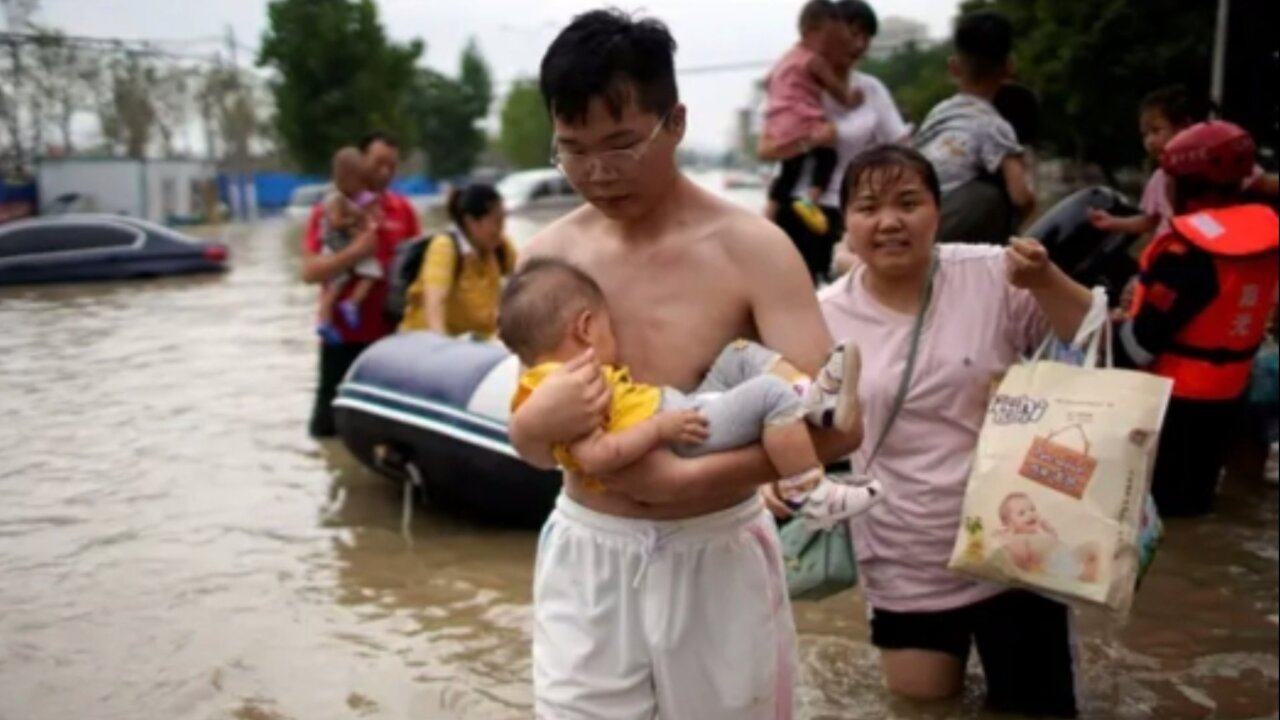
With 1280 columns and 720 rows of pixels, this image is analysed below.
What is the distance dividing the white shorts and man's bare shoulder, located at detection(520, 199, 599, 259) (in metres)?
0.52

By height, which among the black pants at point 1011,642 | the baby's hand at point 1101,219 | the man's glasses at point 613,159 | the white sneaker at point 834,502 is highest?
the man's glasses at point 613,159

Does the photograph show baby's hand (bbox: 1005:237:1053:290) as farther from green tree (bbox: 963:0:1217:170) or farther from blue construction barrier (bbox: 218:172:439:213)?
blue construction barrier (bbox: 218:172:439:213)

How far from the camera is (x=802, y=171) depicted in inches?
231

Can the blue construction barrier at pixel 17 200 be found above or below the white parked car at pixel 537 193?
above

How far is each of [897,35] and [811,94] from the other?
15.8 feet

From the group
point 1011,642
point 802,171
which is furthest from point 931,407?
point 802,171

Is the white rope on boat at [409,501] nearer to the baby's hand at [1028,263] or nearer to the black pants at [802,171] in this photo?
the black pants at [802,171]

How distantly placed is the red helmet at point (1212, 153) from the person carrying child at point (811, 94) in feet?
4.44

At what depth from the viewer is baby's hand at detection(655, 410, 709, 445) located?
236cm

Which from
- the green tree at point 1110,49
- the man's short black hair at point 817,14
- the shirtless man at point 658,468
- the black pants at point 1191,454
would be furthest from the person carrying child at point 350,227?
the shirtless man at point 658,468

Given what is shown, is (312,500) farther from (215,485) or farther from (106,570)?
(106,570)

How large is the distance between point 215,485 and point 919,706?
457 cm

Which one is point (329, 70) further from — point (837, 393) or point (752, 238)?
point (837, 393)

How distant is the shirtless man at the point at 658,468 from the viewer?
96.2 inches
